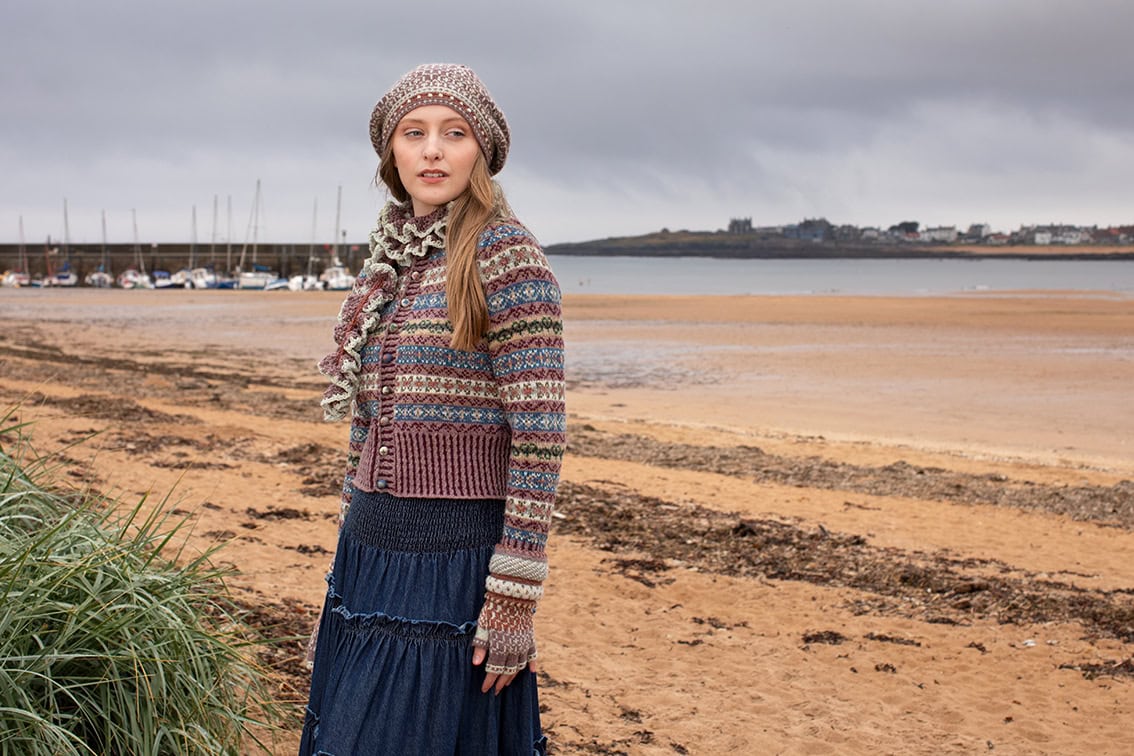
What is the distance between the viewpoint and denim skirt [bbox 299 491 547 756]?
2.48m

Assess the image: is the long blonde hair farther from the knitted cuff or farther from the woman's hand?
the woman's hand

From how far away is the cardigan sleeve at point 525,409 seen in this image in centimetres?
246

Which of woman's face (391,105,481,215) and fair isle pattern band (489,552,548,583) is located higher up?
woman's face (391,105,481,215)

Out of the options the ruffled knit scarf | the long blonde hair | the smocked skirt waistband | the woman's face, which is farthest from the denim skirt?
the woman's face

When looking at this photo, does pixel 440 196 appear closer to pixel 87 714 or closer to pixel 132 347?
pixel 87 714

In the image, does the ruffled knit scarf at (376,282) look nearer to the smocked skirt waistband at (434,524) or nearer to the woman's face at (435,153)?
the woman's face at (435,153)

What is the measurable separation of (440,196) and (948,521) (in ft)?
23.4

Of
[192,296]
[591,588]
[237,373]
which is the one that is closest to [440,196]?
[591,588]

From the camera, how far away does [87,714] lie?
314 centimetres

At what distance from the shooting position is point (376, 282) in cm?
276

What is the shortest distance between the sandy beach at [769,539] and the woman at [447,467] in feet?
3.46

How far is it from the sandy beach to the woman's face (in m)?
1.35

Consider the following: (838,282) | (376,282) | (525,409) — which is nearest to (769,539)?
(376,282)

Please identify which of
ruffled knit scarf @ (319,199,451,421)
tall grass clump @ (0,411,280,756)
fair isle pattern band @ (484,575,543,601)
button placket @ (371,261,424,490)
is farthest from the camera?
tall grass clump @ (0,411,280,756)
